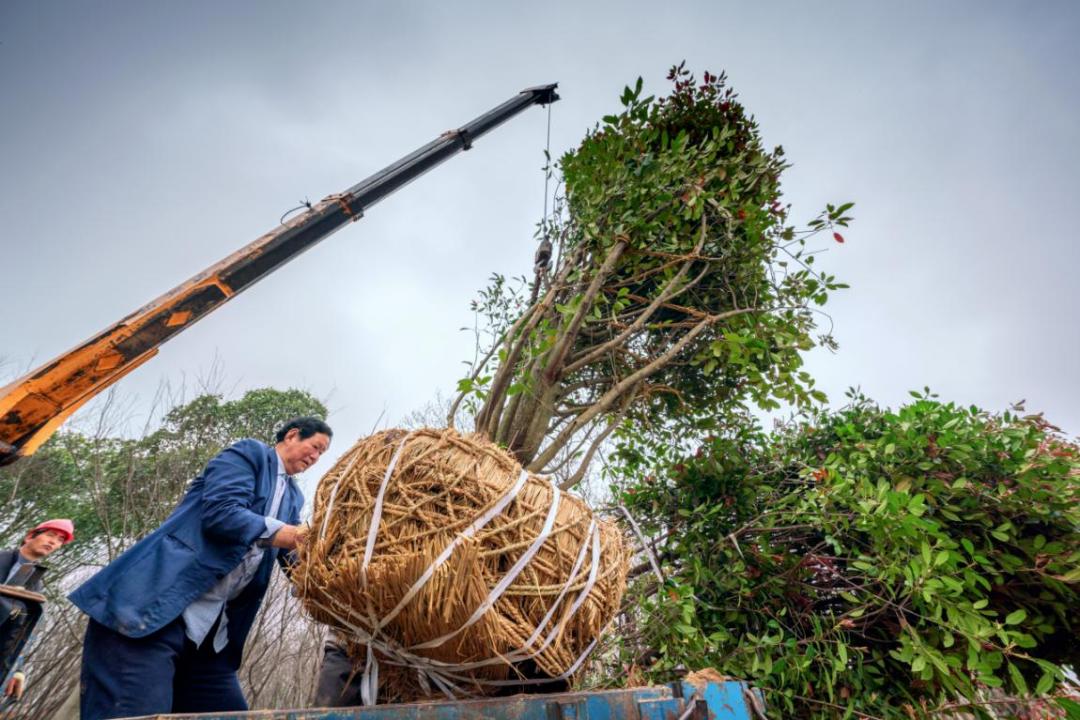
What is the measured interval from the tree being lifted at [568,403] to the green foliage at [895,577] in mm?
1018

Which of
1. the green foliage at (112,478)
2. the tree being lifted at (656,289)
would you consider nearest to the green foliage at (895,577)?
the tree being lifted at (656,289)

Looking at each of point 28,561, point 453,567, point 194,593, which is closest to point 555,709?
point 453,567

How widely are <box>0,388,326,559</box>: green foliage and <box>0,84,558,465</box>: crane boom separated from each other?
17.0 ft

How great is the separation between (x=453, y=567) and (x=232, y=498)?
135cm

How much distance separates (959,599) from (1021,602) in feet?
2.66

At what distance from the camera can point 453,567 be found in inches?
46.3

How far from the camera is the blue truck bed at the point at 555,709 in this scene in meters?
1.24

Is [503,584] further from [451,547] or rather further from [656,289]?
[656,289]

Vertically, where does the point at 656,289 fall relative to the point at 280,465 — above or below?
above

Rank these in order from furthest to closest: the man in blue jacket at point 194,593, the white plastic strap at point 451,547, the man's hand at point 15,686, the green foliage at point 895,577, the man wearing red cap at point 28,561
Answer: the man's hand at point 15,686 < the man wearing red cap at point 28,561 < the green foliage at point 895,577 < the man in blue jacket at point 194,593 < the white plastic strap at point 451,547

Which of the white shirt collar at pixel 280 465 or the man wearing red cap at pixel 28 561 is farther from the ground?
the white shirt collar at pixel 280 465

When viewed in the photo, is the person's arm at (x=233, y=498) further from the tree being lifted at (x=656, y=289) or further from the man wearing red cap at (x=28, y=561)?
the man wearing red cap at (x=28, y=561)

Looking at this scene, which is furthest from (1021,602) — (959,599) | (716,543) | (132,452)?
(132,452)

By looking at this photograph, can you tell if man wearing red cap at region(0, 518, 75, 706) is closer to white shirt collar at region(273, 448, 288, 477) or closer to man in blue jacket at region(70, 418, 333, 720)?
man in blue jacket at region(70, 418, 333, 720)
